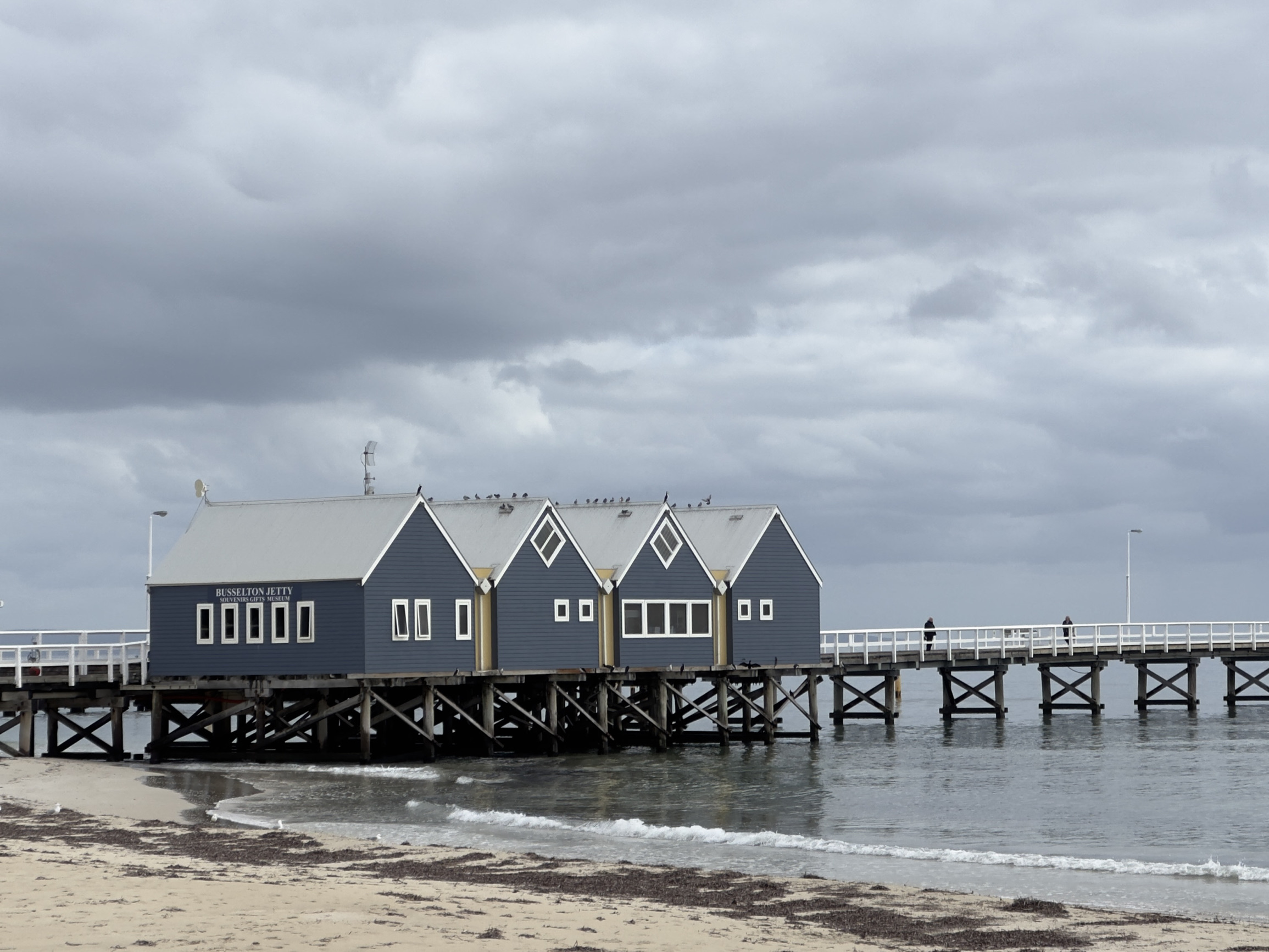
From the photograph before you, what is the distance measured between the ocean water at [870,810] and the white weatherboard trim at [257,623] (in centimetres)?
323

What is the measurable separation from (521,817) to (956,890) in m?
11.2

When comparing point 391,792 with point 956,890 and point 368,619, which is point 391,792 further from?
point 956,890

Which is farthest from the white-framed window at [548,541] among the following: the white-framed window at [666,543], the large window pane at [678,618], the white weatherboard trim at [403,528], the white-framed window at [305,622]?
the white-framed window at [305,622]

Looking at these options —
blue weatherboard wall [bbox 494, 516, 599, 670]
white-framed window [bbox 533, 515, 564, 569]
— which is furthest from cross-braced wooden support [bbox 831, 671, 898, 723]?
white-framed window [bbox 533, 515, 564, 569]

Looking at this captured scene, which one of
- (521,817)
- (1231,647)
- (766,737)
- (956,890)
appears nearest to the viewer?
(956,890)

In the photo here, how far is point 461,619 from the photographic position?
45250 millimetres

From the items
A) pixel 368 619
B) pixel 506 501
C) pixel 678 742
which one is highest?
pixel 506 501

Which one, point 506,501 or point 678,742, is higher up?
point 506,501

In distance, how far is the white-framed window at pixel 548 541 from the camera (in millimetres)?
47469

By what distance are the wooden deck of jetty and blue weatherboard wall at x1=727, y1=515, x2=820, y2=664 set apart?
0.56 meters

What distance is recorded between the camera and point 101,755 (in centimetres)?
4741

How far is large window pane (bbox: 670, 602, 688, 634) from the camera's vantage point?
51.2 metres

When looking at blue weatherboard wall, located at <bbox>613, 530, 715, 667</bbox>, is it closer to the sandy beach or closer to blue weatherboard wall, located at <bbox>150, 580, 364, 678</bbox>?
blue weatherboard wall, located at <bbox>150, 580, 364, 678</bbox>

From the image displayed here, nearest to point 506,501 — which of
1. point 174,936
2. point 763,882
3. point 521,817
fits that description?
point 521,817
